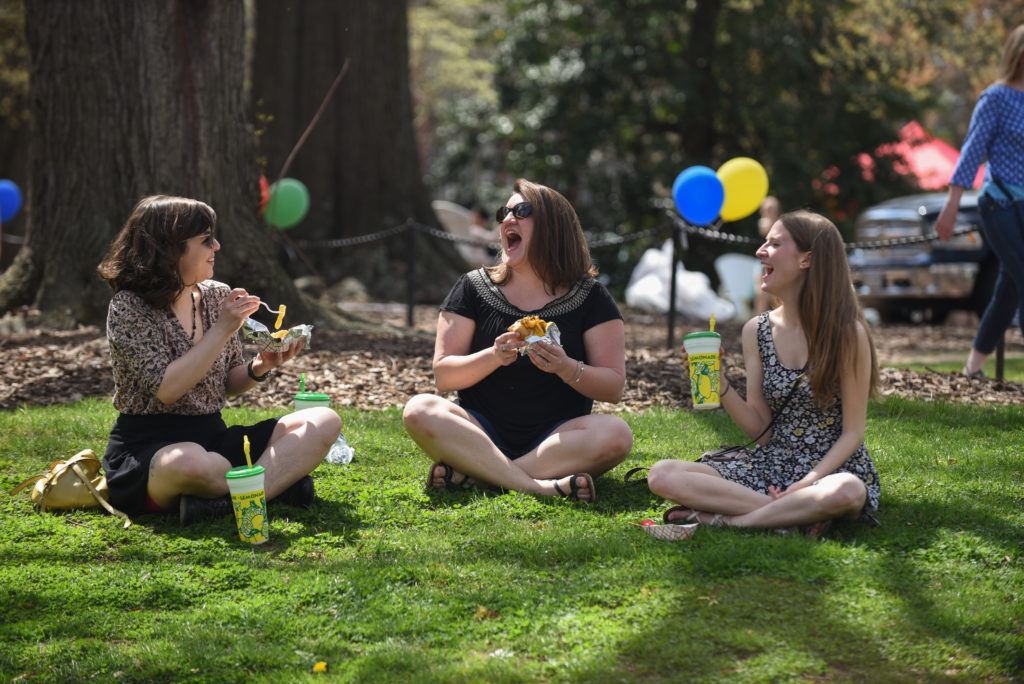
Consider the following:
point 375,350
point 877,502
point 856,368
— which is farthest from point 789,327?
point 375,350

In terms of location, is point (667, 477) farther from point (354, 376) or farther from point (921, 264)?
point (921, 264)

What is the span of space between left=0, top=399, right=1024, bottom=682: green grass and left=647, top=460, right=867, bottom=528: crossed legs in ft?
0.37

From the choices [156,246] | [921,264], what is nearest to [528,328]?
[156,246]

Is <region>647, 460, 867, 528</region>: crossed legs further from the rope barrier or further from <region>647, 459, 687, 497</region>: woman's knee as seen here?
the rope barrier

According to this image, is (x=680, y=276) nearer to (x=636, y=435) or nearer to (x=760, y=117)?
(x=760, y=117)

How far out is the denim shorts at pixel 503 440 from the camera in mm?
4617

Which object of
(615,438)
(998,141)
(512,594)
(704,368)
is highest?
(998,141)

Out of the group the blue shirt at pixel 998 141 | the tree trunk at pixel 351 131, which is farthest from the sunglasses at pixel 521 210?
the tree trunk at pixel 351 131

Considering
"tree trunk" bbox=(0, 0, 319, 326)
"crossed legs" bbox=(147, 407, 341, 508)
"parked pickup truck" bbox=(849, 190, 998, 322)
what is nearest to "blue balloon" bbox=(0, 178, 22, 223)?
"tree trunk" bbox=(0, 0, 319, 326)

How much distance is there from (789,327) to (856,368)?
0.35 meters

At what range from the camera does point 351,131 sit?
13.1 metres

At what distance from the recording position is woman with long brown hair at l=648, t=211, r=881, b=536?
3.87m

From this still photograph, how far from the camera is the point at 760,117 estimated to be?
16297 mm

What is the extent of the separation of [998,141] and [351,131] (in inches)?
338
